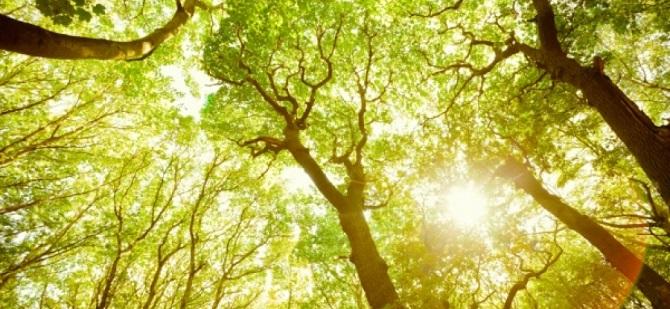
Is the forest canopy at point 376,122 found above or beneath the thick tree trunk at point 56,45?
above

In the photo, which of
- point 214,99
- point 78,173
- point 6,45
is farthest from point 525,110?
point 78,173

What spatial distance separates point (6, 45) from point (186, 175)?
575 inches

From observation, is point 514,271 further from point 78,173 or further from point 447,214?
point 78,173

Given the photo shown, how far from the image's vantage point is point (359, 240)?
7883mm

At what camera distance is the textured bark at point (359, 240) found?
7.00 metres

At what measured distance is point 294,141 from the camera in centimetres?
984

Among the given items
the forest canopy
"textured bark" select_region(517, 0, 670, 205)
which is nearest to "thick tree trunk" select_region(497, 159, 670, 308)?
the forest canopy

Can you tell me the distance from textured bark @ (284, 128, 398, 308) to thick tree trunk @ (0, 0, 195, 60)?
16.1ft

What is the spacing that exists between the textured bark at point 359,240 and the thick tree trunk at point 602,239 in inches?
190

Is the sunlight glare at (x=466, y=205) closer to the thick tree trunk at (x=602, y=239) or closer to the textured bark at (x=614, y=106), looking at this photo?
the thick tree trunk at (x=602, y=239)

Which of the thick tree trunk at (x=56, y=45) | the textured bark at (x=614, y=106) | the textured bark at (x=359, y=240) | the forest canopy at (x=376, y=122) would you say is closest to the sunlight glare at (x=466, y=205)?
the forest canopy at (x=376, y=122)

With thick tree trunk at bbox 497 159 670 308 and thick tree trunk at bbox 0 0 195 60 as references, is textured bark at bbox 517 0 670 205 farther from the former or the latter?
thick tree trunk at bbox 0 0 195 60

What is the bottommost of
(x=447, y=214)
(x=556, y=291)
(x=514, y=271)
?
(x=514, y=271)

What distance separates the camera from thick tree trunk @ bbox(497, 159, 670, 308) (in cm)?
905
